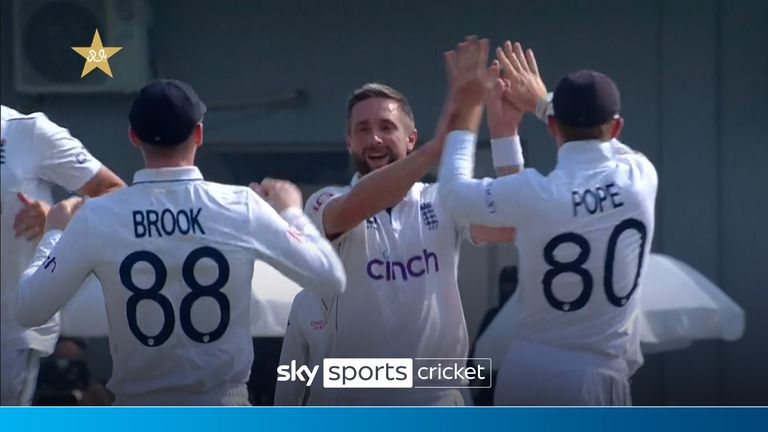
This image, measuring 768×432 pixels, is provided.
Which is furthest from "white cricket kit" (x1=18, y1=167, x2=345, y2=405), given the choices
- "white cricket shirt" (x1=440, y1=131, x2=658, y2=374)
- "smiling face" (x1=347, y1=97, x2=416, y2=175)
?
"white cricket shirt" (x1=440, y1=131, x2=658, y2=374)

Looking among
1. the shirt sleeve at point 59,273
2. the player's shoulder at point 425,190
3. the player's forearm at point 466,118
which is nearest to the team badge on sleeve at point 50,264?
the shirt sleeve at point 59,273

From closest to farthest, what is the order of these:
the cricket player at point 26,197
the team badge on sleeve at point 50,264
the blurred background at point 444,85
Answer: the team badge on sleeve at point 50,264 → the blurred background at point 444,85 → the cricket player at point 26,197

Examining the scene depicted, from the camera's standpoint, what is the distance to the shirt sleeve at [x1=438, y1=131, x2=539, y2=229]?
3.17 meters

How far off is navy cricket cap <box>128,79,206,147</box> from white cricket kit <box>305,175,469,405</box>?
17.3 inches

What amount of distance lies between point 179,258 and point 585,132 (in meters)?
1.19

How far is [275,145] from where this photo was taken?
135 inches

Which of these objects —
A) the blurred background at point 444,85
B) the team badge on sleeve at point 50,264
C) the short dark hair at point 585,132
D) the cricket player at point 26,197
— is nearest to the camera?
the team badge on sleeve at point 50,264

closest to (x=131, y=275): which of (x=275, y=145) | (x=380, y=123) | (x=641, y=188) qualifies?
(x=275, y=145)

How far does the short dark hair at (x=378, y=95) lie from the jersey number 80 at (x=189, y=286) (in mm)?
637

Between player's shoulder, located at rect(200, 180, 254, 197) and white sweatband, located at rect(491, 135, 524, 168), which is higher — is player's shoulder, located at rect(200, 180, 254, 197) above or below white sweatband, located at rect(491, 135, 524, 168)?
below

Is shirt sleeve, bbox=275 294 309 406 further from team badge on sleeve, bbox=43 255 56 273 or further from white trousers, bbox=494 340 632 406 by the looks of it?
team badge on sleeve, bbox=43 255 56 273

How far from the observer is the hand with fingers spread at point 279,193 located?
3207 mm

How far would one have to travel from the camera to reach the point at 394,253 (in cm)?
330

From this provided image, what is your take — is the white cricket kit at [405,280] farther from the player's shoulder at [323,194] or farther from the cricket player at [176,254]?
the cricket player at [176,254]
